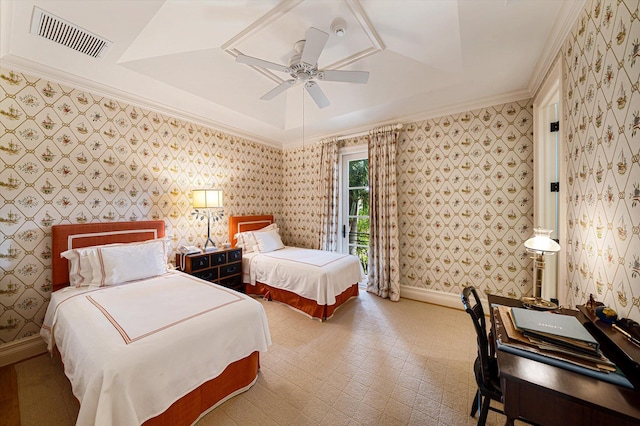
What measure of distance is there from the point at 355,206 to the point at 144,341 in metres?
3.53

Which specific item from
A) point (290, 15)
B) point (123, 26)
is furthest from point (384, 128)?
point (123, 26)

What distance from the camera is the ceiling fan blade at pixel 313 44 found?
1638 millimetres

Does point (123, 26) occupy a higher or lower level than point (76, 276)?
higher

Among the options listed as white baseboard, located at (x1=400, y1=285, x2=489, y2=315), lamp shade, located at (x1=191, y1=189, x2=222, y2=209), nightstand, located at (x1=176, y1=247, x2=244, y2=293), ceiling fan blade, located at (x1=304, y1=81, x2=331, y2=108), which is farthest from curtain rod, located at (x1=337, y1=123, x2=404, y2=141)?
nightstand, located at (x1=176, y1=247, x2=244, y2=293)

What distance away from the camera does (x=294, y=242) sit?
4.96 metres

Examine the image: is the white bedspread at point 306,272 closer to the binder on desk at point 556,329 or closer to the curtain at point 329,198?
the curtain at point 329,198

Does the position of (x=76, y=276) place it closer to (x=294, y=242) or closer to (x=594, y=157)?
(x=294, y=242)

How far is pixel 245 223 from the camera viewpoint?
13.8ft

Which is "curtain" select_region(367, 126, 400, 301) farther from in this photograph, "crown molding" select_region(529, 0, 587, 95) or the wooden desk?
the wooden desk

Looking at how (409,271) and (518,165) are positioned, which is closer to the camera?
(518,165)

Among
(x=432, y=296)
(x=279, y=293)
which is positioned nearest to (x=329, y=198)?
(x=279, y=293)

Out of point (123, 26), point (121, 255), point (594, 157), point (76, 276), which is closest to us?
point (594, 157)

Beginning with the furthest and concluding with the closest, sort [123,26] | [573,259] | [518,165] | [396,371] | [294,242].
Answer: [294,242]
[518,165]
[396,371]
[123,26]
[573,259]

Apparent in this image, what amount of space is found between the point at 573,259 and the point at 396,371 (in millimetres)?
1620
